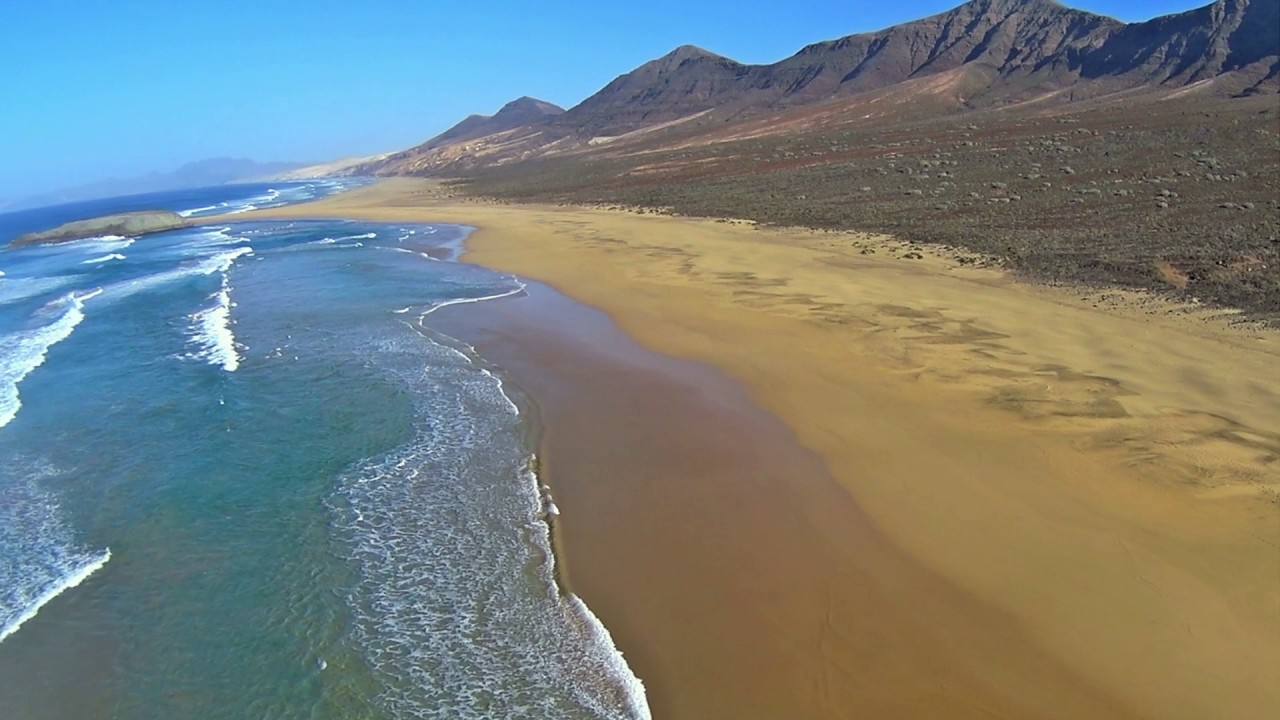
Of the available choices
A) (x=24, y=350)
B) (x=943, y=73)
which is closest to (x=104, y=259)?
(x=24, y=350)

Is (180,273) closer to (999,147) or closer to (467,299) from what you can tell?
(467,299)

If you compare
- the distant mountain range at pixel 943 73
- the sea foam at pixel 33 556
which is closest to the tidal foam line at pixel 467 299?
the sea foam at pixel 33 556

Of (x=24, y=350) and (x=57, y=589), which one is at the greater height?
(x=24, y=350)

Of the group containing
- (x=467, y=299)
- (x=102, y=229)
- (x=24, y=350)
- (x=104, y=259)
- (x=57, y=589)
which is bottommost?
(x=467, y=299)

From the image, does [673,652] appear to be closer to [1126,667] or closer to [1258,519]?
[1126,667]

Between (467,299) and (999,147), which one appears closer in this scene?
(467,299)

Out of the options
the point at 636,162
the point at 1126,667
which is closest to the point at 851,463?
the point at 1126,667

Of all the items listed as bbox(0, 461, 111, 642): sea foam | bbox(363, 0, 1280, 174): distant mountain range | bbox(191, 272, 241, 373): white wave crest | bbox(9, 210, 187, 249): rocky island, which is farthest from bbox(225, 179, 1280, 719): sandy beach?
bbox(363, 0, 1280, 174): distant mountain range
